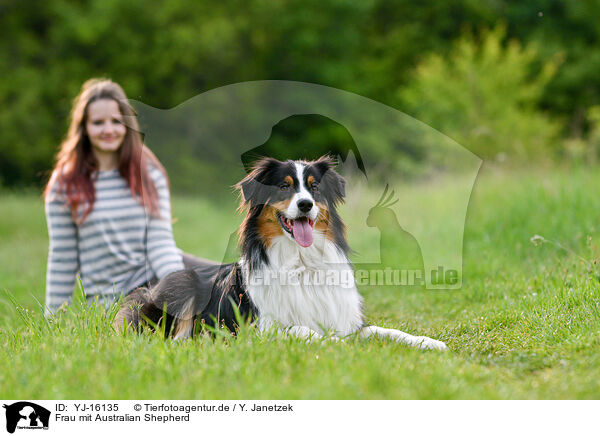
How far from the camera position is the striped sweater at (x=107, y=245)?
4793 millimetres

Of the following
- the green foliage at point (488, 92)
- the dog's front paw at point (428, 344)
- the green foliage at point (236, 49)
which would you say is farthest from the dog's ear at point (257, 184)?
the green foliage at point (236, 49)

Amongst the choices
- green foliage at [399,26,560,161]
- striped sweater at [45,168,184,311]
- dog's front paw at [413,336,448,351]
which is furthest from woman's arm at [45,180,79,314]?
green foliage at [399,26,560,161]

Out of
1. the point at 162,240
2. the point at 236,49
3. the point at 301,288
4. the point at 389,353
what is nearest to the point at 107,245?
the point at 162,240

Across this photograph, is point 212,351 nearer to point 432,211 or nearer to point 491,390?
point 491,390

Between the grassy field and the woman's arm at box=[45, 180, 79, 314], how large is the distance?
1.28 feet

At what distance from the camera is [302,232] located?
3.43 metres

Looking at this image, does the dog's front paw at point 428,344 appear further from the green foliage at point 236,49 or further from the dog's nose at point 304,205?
the green foliage at point 236,49

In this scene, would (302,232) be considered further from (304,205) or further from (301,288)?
(301,288)

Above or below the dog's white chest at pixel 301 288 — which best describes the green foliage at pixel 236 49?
above

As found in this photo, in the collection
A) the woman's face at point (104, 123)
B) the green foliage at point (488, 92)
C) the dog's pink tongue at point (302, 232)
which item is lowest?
the dog's pink tongue at point (302, 232)

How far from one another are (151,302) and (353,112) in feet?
Answer: 13.7

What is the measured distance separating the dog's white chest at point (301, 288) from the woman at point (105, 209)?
4.65 feet

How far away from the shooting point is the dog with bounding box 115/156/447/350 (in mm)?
3404
